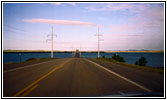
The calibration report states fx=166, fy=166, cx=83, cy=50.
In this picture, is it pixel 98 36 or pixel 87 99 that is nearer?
pixel 87 99

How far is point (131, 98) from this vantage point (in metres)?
4.60

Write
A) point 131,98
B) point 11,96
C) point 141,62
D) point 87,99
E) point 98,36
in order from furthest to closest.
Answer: point 141,62 < point 98,36 < point 11,96 < point 87,99 < point 131,98

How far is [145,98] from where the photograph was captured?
15.3ft

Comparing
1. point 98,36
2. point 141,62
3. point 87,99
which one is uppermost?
point 98,36

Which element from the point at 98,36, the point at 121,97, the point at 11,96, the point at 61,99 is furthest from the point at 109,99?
the point at 98,36

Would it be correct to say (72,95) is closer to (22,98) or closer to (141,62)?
(22,98)

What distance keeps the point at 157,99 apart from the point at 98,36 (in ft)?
142

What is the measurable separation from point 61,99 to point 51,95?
2.02 feet

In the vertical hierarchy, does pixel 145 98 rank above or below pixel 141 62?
above

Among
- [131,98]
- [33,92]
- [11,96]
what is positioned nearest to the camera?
[131,98]

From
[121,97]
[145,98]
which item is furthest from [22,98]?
[145,98]

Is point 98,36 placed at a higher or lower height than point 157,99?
higher

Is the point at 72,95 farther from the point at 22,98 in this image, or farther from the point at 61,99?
the point at 22,98

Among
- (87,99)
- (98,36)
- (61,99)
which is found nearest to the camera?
(87,99)
